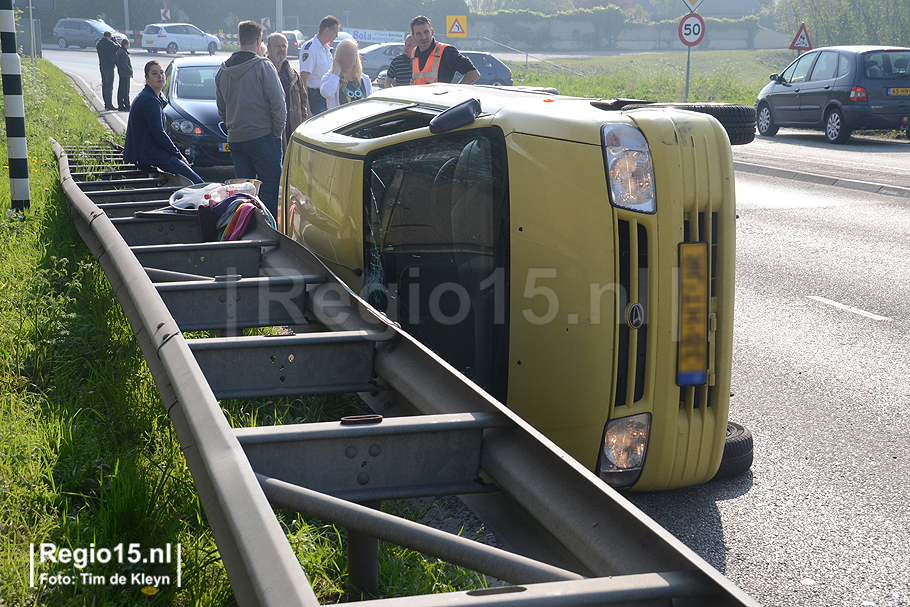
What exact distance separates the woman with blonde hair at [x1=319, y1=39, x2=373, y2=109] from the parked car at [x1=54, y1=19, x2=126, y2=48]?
48.6 m

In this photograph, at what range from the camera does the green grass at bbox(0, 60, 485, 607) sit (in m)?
2.46

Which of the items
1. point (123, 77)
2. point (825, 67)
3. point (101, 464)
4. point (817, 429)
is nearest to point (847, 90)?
point (825, 67)

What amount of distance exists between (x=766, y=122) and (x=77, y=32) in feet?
152

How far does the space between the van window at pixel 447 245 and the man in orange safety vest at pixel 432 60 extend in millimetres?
5335

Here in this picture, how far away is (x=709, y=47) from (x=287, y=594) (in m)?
92.2

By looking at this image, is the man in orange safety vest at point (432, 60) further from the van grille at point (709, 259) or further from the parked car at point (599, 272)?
the van grille at point (709, 259)

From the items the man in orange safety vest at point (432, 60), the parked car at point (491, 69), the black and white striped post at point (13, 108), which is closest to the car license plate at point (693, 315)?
the black and white striped post at point (13, 108)

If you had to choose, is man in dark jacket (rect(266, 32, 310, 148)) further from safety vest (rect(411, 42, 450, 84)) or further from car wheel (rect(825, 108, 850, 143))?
car wheel (rect(825, 108, 850, 143))

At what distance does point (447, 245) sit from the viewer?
3.81 meters

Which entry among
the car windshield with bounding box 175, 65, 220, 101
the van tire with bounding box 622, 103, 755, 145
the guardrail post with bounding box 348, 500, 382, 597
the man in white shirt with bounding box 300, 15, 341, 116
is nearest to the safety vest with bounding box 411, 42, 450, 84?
the man in white shirt with bounding box 300, 15, 341, 116

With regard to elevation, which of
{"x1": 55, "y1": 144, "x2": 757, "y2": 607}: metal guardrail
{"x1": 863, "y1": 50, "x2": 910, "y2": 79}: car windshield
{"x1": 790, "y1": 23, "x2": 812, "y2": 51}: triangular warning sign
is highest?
{"x1": 790, "y1": 23, "x2": 812, "y2": 51}: triangular warning sign

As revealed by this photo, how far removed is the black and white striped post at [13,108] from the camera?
7.40 metres

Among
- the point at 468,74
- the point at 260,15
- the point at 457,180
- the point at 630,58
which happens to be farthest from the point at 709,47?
the point at 457,180

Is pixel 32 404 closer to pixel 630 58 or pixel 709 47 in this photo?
pixel 630 58
